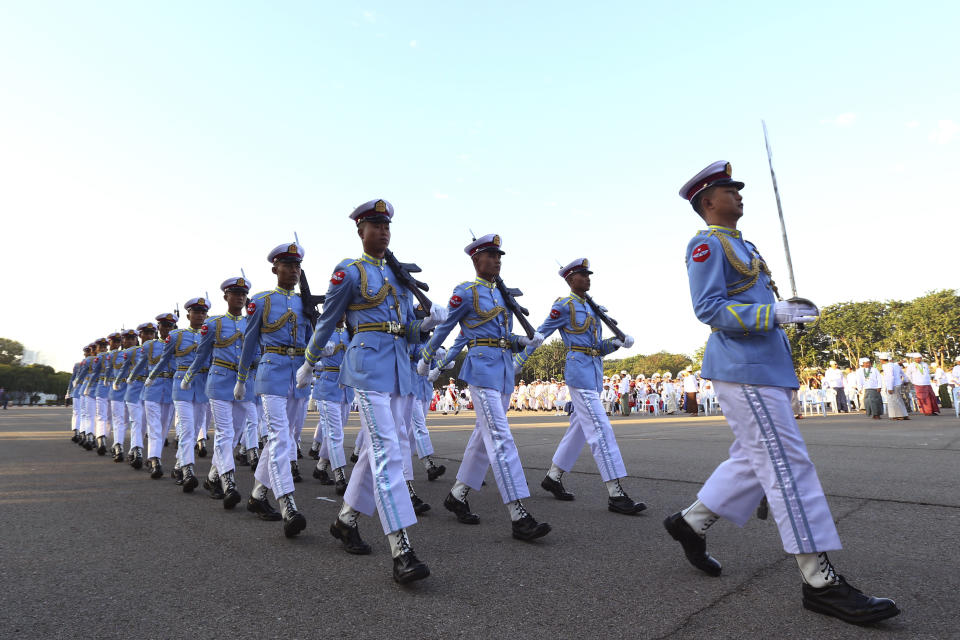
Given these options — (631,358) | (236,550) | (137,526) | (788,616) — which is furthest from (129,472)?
(631,358)

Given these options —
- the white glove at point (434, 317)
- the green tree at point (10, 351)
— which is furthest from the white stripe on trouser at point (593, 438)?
the green tree at point (10, 351)

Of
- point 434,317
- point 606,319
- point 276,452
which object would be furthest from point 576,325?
point 276,452

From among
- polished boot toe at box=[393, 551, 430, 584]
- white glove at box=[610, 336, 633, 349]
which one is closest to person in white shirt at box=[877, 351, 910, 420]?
white glove at box=[610, 336, 633, 349]

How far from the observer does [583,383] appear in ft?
18.9

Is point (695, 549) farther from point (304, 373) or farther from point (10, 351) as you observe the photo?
point (10, 351)

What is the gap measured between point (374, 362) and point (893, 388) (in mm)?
19904

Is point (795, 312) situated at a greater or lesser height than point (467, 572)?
greater

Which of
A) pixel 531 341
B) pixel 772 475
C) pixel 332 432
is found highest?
pixel 531 341

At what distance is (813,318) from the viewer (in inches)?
110

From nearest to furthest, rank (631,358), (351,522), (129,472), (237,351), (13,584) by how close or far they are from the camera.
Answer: (13,584) → (351,522) → (237,351) → (129,472) → (631,358)

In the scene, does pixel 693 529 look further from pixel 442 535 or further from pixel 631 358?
pixel 631 358

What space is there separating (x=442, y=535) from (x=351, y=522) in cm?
81

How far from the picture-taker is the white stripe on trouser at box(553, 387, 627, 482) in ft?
17.3

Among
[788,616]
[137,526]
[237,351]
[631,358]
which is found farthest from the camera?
[631,358]
